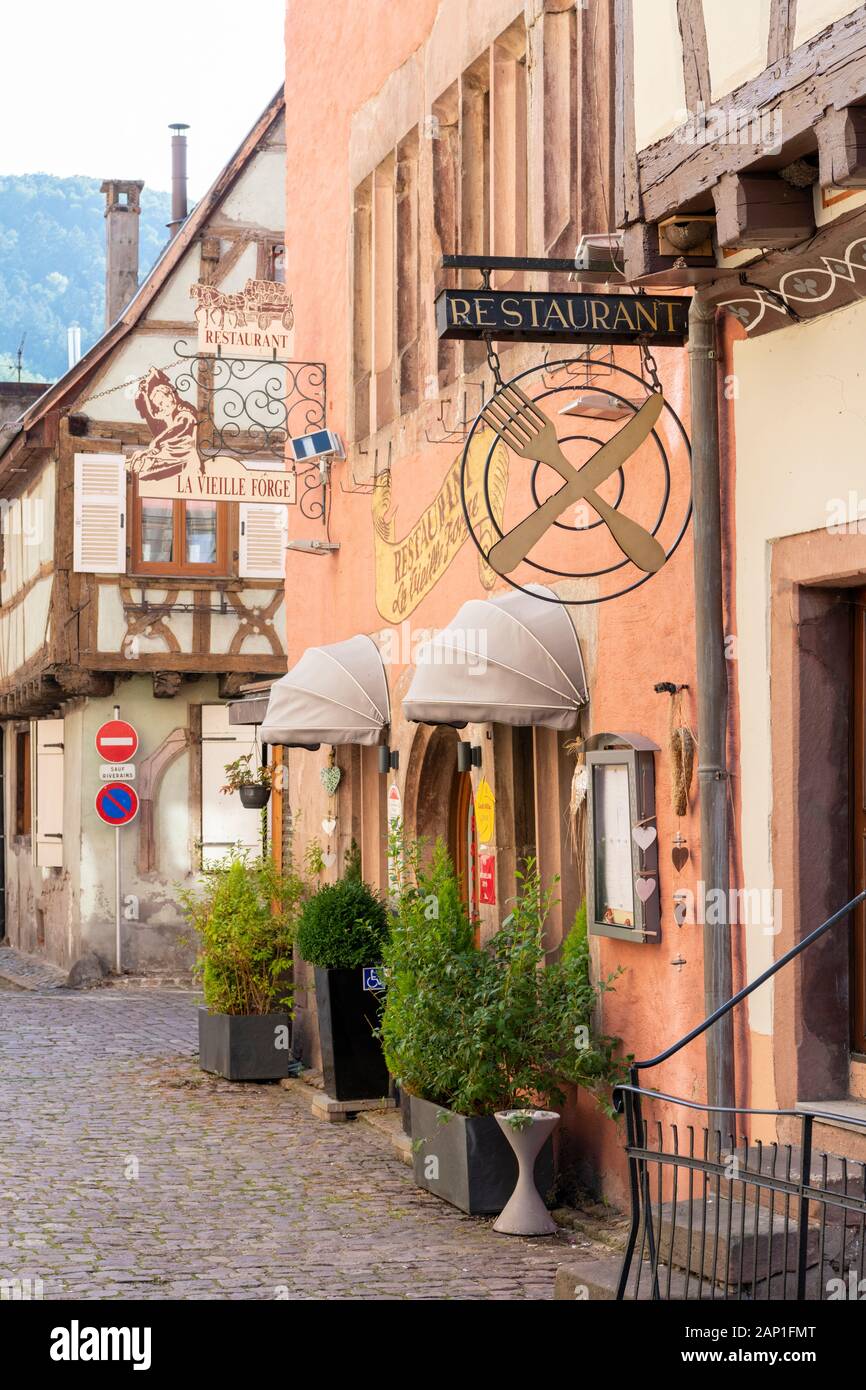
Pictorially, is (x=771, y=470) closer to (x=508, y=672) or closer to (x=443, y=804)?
(x=508, y=672)

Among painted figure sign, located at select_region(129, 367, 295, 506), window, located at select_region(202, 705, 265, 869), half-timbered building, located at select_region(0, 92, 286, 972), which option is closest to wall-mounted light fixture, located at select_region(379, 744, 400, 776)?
painted figure sign, located at select_region(129, 367, 295, 506)

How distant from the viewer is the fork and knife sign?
733 cm

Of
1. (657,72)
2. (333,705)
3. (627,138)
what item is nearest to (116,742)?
(333,705)

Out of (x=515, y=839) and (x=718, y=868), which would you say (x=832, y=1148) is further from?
(x=515, y=839)

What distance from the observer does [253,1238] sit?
7945 millimetres

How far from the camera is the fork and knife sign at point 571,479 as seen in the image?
733 centimetres

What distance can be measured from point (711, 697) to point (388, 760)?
4.61m

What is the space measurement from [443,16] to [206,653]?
35.2 ft

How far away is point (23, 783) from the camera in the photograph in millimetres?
25812

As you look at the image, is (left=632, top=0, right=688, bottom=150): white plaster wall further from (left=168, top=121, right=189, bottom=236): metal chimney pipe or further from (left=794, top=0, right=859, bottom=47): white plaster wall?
(left=168, top=121, right=189, bottom=236): metal chimney pipe

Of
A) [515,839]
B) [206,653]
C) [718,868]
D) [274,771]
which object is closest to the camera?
[718,868]

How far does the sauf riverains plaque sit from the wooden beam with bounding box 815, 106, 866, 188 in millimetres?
1805

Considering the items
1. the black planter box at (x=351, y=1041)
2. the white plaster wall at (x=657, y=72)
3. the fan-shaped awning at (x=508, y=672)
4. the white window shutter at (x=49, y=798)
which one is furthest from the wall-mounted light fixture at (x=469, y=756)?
the white window shutter at (x=49, y=798)

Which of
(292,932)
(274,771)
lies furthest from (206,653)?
(292,932)
